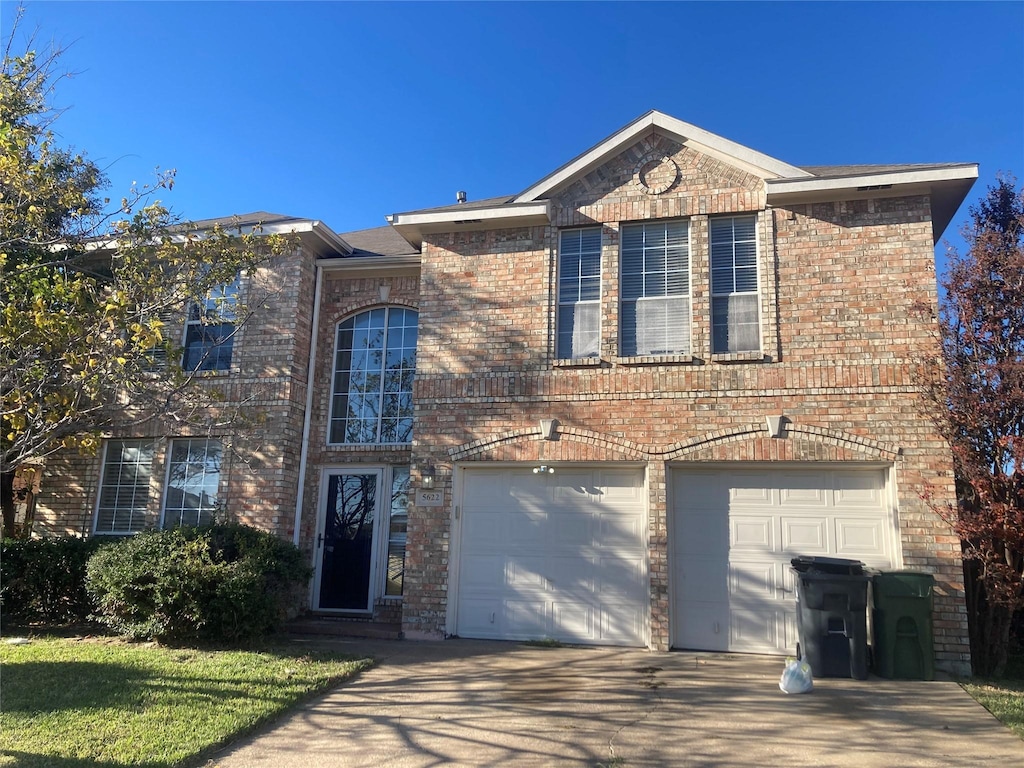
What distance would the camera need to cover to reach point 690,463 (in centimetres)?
918

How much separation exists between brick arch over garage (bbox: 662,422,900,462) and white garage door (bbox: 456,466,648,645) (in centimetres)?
83

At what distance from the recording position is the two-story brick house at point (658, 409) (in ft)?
28.9

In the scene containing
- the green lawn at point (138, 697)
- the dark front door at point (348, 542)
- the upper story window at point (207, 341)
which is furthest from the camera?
the upper story window at point (207, 341)

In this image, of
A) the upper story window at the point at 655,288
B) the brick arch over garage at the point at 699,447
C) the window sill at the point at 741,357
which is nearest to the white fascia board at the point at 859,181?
the upper story window at the point at 655,288

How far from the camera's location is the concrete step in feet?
31.6

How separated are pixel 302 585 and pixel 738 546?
19.3 ft

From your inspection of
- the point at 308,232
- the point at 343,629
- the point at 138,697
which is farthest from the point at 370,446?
the point at 138,697

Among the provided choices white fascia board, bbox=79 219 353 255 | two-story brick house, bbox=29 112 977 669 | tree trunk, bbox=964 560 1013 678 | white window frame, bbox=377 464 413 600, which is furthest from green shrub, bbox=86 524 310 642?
tree trunk, bbox=964 560 1013 678

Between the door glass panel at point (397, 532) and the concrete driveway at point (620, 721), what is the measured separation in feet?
8.01

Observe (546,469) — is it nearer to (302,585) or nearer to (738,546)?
(738,546)

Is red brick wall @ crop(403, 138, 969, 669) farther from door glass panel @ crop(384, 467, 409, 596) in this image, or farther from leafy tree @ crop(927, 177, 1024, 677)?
door glass panel @ crop(384, 467, 409, 596)

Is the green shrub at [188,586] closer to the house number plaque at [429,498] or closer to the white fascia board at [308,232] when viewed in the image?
the house number plaque at [429,498]

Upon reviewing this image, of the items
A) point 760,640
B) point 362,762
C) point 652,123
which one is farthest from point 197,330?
point 760,640

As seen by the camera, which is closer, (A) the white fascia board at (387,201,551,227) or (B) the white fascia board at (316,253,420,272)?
(A) the white fascia board at (387,201,551,227)
